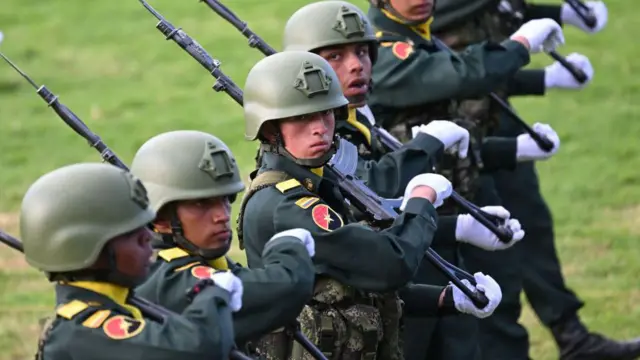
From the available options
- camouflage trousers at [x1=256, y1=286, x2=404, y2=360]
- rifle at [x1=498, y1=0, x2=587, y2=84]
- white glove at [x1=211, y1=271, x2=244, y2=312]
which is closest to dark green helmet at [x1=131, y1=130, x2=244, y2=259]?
white glove at [x1=211, y1=271, x2=244, y2=312]

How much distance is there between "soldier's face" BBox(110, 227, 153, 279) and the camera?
19.8 ft

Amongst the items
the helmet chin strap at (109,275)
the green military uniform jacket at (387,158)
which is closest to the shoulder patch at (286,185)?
the green military uniform jacket at (387,158)

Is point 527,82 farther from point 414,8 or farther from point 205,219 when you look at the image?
point 205,219

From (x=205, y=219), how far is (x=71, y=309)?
0.79m

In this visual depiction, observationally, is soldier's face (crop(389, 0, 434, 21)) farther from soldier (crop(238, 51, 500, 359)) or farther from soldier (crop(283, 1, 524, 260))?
soldier (crop(238, 51, 500, 359))

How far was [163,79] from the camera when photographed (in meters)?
19.9

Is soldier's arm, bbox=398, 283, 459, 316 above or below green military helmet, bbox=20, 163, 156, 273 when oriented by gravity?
below

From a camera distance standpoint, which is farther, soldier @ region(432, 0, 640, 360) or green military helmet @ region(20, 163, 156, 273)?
soldier @ region(432, 0, 640, 360)

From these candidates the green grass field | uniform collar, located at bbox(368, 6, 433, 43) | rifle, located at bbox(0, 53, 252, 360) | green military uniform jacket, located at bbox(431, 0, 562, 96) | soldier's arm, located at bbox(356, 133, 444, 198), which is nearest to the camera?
rifle, located at bbox(0, 53, 252, 360)

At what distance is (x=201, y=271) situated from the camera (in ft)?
21.4

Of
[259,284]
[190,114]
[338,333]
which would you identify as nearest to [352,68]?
[338,333]

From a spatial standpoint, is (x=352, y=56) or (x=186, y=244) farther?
(x=352, y=56)

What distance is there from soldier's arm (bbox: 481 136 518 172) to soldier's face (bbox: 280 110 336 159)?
2.95 meters

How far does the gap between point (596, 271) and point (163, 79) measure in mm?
7890
